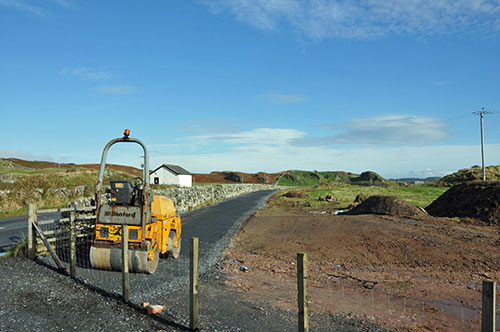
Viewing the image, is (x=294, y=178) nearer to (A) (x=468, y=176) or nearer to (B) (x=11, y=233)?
(A) (x=468, y=176)

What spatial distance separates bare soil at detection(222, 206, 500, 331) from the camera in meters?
7.96

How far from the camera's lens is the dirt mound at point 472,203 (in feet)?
72.6

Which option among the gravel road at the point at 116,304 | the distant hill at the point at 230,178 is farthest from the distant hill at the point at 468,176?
the gravel road at the point at 116,304

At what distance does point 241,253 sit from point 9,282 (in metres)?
7.89

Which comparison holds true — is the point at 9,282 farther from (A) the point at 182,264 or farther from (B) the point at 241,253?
(B) the point at 241,253

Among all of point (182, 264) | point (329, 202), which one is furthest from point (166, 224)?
point (329, 202)

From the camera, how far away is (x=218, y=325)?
6434 mm

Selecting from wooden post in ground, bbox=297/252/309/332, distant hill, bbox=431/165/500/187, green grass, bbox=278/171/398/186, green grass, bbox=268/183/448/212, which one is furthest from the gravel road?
green grass, bbox=278/171/398/186

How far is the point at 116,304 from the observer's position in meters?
7.32

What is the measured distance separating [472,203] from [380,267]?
16423 millimetres

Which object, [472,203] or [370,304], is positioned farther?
[472,203]

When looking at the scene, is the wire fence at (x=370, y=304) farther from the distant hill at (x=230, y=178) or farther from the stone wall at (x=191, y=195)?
the distant hill at (x=230, y=178)

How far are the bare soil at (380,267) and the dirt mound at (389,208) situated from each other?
11.1 feet

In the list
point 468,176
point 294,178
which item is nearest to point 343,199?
point 468,176
